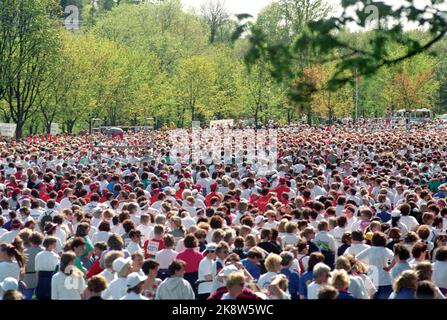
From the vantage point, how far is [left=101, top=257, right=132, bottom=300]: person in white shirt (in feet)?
31.0

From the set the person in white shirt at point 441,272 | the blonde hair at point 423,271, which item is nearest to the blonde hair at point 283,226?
the person in white shirt at point 441,272

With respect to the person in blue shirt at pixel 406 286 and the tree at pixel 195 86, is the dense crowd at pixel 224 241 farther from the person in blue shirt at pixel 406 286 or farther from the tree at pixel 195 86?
the tree at pixel 195 86

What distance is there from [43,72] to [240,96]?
22114 mm

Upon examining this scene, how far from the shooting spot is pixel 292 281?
1075cm

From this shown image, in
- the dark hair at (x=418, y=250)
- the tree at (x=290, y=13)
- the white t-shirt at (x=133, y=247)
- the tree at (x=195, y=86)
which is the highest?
the tree at (x=290, y=13)

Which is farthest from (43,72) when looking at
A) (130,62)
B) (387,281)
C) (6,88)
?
(387,281)

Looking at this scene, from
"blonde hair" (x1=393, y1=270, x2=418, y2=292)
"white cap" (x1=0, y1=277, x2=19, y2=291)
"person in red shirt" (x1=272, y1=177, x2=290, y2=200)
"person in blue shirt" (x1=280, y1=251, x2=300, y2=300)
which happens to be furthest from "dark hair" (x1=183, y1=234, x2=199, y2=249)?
"person in red shirt" (x1=272, y1=177, x2=290, y2=200)

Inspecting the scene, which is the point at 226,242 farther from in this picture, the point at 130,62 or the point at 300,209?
the point at 130,62

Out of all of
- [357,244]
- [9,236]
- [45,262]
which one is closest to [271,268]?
[357,244]

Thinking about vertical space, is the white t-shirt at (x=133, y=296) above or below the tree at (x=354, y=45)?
below

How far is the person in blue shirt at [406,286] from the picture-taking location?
9211 millimetres

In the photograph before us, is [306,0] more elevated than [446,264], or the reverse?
[306,0]

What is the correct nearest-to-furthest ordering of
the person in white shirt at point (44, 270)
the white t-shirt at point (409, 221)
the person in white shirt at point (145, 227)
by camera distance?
the person in white shirt at point (44, 270) < the person in white shirt at point (145, 227) < the white t-shirt at point (409, 221)

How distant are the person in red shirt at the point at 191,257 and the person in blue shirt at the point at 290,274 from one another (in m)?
1.41
